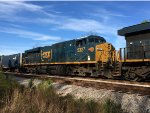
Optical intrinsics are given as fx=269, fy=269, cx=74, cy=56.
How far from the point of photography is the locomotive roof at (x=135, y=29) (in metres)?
15.8

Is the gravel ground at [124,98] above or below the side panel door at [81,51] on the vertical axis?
below

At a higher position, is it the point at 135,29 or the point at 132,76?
the point at 135,29

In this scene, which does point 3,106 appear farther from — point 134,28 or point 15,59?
point 15,59

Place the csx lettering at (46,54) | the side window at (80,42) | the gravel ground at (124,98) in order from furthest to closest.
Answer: the csx lettering at (46,54) → the side window at (80,42) → the gravel ground at (124,98)

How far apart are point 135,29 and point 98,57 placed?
5096mm

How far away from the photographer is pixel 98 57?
20.9 meters

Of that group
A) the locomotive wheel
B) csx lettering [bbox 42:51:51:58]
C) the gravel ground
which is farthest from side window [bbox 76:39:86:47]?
the gravel ground

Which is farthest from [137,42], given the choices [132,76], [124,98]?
[124,98]

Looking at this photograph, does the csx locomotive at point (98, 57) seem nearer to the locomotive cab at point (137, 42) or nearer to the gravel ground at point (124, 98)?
the locomotive cab at point (137, 42)

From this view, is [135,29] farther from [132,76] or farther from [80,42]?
[80,42]

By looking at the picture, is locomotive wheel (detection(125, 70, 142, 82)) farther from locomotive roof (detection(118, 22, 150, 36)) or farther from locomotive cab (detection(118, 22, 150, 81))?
locomotive roof (detection(118, 22, 150, 36))

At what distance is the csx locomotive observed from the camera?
1630 centimetres

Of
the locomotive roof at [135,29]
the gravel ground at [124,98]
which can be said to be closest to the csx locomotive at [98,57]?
the locomotive roof at [135,29]

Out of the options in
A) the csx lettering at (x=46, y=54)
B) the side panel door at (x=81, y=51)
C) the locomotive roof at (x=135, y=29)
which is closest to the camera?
the locomotive roof at (x=135, y=29)
